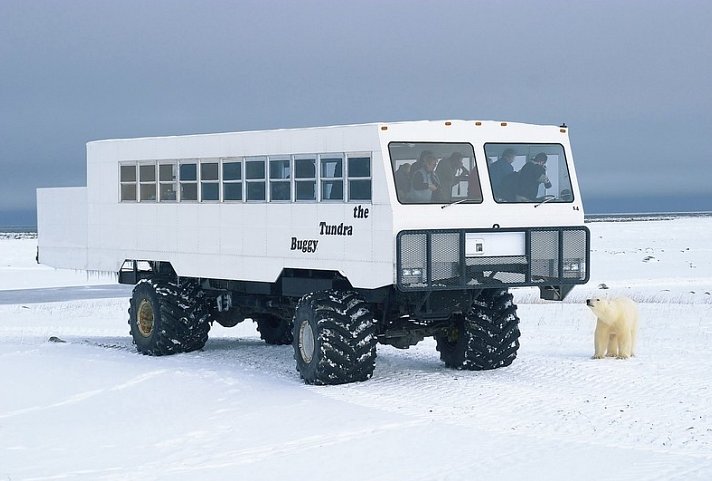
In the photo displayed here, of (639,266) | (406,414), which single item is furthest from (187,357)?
(639,266)

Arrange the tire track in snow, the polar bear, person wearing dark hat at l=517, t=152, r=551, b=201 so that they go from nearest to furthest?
the tire track in snow < person wearing dark hat at l=517, t=152, r=551, b=201 < the polar bear

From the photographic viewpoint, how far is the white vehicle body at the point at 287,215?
13.9 m

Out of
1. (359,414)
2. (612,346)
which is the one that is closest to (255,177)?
(359,414)

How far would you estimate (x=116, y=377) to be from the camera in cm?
1532

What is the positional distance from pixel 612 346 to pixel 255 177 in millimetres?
5699

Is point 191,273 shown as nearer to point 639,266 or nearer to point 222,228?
point 222,228

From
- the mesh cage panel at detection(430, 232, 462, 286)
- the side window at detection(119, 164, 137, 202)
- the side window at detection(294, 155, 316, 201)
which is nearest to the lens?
the mesh cage panel at detection(430, 232, 462, 286)

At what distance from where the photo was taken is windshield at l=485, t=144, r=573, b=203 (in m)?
14.6

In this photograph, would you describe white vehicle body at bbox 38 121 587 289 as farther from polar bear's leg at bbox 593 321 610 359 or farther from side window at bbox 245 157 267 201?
polar bear's leg at bbox 593 321 610 359

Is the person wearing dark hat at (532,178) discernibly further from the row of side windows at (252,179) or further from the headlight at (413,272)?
the row of side windows at (252,179)

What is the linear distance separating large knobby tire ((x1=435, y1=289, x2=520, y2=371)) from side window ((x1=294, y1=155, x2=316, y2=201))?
2.68 metres

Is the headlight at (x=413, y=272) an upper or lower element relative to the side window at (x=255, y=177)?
lower

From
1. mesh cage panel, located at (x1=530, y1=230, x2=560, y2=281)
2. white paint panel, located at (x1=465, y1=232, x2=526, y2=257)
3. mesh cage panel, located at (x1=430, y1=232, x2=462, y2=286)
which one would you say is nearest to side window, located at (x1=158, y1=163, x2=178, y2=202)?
mesh cage panel, located at (x1=430, y1=232, x2=462, y2=286)

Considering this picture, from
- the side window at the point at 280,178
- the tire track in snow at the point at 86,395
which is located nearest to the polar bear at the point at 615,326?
the side window at the point at 280,178
